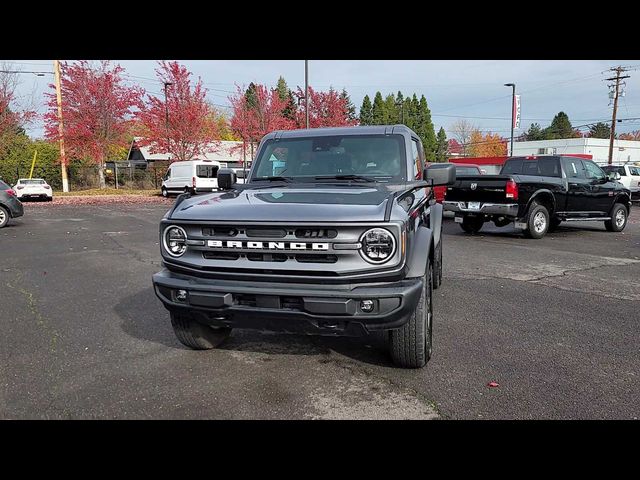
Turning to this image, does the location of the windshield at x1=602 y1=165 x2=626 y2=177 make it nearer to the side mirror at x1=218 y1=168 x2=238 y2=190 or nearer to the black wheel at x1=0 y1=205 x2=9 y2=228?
the side mirror at x1=218 y1=168 x2=238 y2=190

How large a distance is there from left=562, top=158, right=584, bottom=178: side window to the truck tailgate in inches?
81.8

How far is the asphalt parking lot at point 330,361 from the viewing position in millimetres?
3162

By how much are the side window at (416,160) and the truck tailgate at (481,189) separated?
5929 millimetres

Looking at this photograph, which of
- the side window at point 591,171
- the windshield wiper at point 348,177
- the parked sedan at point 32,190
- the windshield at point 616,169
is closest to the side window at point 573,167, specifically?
the side window at point 591,171

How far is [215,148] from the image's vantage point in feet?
121

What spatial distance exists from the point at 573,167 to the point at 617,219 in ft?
8.35

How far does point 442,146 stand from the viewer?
83625 mm

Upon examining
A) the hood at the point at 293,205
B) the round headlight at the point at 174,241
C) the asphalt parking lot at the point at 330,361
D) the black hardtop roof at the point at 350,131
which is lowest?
the asphalt parking lot at the point at 330,361

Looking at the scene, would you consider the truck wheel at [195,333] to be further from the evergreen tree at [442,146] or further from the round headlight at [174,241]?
the evergreen tree at [442,146]
